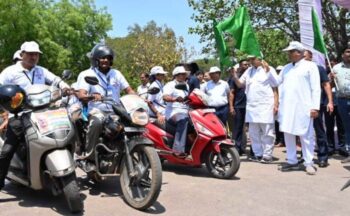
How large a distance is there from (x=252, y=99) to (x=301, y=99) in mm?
1101

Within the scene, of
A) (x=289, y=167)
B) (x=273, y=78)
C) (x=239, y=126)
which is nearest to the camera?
(x=289, y=167)

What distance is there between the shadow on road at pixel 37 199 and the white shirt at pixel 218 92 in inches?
142

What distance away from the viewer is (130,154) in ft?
16.6

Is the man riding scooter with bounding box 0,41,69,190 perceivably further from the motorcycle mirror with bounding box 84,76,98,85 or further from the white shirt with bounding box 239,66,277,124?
the white shirt with bounding box 239,66,277,124

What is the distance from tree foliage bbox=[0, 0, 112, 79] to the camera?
30156 millimetres

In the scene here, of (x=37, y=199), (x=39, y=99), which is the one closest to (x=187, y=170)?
(x=37, y=199)

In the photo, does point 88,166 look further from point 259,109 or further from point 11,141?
point 259,109

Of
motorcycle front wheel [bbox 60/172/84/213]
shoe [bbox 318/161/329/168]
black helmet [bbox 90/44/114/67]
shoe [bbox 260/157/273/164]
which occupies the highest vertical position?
black helmet [bbox 90/44/114/67]

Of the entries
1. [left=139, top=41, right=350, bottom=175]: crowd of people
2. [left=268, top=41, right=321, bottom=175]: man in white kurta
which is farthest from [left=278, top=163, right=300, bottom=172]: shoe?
[left=268, top=41, right=321, bottom=175]: man in white kurta

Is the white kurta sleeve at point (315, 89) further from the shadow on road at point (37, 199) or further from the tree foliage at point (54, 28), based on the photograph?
the tree foliage at point (54, 28)

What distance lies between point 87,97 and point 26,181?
111 cm

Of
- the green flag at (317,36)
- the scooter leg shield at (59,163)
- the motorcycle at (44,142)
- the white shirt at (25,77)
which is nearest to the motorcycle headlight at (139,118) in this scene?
the motorcycle at (44,142)

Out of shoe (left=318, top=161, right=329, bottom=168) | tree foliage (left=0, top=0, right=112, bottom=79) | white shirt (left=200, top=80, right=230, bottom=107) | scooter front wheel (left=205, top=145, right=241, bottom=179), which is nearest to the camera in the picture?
scooter front wheel (left=205, top=145, right=241, bottom=179)

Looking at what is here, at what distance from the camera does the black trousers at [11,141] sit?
5027mm
